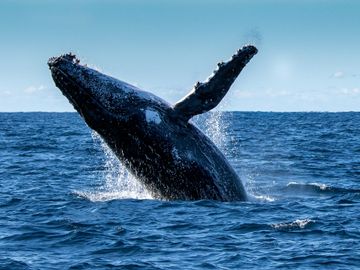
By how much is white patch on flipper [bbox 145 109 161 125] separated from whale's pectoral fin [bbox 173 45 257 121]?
749 millimetres

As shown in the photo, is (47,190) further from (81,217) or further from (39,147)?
(39,147)

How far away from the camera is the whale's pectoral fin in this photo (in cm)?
1281

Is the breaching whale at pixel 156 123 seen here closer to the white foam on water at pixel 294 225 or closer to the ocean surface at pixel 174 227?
the ocean surface at pixel 174 227

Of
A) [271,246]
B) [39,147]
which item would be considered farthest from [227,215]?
[39,147]

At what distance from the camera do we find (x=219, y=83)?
12875 mm

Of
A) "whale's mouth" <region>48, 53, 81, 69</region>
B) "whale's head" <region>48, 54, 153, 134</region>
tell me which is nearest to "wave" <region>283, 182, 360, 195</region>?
"whale's head" <region>48, 54, 153, 134</region>

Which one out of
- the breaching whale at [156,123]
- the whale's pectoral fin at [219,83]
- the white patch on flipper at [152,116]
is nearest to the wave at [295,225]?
the breaching whale at [156,123]

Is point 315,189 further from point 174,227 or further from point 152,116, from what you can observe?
point 174,227

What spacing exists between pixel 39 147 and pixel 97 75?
23050mm

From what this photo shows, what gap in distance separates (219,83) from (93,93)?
2.46 metres

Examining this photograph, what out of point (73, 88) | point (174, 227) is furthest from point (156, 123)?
point (174, 227)

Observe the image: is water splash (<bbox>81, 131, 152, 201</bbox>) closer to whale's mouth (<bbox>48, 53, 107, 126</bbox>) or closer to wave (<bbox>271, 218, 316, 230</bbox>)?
whale's mouth (<bbox>48, 53, 107, 126</bbox>)

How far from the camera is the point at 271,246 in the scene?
1086cm

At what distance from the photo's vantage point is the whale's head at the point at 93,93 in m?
12.9
